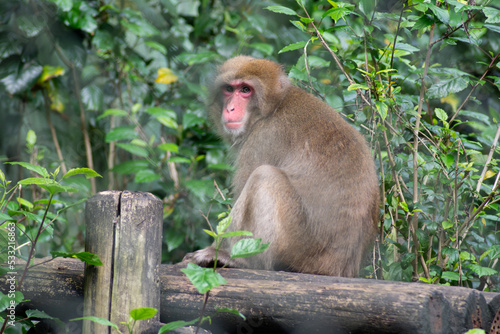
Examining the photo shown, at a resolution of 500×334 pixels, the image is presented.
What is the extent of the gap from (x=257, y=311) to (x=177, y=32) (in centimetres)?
435

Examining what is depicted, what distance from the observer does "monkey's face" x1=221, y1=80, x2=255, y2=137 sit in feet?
12.1

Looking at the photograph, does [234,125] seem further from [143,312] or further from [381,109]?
[143,312]

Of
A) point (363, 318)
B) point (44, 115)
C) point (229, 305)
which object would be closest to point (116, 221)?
point (229, 305)

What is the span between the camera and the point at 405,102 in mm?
3484

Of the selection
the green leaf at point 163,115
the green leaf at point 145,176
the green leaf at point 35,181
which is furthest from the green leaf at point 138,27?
the green leaf at point 35,181

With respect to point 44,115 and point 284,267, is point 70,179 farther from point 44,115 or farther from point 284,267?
point 284,267

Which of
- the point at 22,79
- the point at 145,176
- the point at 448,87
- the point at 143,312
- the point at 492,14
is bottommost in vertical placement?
the point at 143,312

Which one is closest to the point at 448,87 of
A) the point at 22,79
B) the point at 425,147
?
the point at 425,147

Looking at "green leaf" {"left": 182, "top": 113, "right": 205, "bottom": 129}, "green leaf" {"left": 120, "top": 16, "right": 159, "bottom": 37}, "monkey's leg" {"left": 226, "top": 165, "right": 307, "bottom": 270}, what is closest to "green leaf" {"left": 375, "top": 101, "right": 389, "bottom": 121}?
"monkey's leg" {"left": 226, "top": 165, "right": 307, "bottom": 270}

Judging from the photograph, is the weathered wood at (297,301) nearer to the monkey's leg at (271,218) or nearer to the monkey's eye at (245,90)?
the monkey's leg at (271,218)

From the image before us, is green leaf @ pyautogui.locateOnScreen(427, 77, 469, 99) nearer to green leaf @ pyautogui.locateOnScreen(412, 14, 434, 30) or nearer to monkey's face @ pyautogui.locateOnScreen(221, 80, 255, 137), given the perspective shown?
green leaf @ pyautogui.locateOnScreen(412, 14, 434, 30)

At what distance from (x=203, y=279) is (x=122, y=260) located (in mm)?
469

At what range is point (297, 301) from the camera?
2240mm

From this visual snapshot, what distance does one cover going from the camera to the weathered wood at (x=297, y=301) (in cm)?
207
